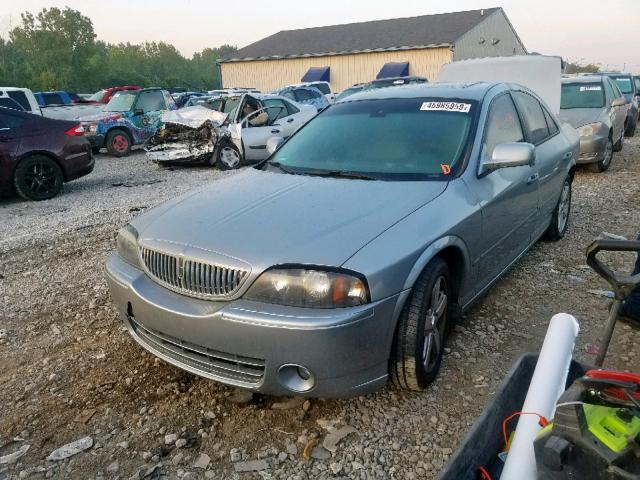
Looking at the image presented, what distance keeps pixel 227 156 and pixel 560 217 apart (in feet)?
23.8

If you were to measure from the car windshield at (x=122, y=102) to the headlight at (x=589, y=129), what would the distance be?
35.4 ft

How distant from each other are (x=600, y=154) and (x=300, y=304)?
7.99 meters

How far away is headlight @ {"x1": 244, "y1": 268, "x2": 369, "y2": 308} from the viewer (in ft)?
7.34

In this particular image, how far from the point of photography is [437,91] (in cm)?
383

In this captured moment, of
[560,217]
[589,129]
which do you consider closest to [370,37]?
[589,129]

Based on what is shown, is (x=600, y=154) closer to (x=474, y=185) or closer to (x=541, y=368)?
(x=474, y=185)

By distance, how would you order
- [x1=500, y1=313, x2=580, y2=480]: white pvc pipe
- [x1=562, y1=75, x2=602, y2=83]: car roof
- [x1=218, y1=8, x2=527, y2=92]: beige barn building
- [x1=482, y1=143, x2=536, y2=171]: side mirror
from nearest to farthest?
1. [x1=500, y1=313, x2=580, y2=480]: white pvc pipe
2. [x1=482, y1=143, x2=536, y2=171]: side mirror
3. [x1=562, y1=75, x2=602, y2=83]: car roof
4. [x1=218, y1=8, x2=527, y2=92]: beige barn building

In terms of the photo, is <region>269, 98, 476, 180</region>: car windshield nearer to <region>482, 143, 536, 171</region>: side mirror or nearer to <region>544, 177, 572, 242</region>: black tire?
<region>482, 143, 536, 171</region>: side mirror

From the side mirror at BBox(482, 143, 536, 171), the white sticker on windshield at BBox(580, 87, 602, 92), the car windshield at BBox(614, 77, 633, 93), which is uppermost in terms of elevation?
the car windshield at BBox(614, 77, 633, 93)

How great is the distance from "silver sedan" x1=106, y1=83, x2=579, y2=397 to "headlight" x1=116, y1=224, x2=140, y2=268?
1cm

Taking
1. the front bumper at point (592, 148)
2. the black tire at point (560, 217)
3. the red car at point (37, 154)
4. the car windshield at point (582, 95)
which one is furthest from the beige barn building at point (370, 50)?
the black tire at point (560, 217)

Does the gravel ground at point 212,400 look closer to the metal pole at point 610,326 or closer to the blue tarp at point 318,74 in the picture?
the metal pole at point 610,326

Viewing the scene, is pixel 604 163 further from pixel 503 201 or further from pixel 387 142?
pixel 387 142

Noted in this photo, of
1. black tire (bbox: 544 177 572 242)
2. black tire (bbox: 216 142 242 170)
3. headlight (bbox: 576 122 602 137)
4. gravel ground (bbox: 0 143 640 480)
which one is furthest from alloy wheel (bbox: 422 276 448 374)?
black tire (bbox: 216 142 242 170)
